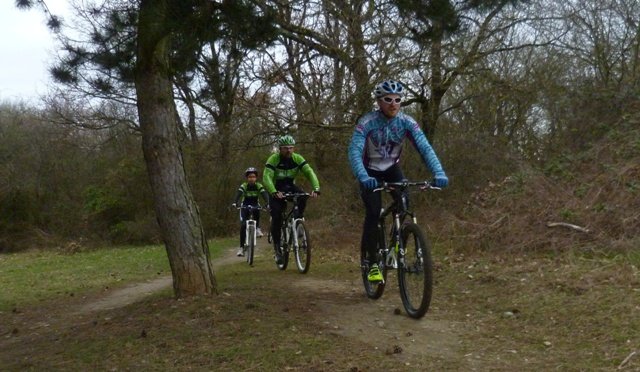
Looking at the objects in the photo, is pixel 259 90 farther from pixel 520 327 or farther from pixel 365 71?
pixel 520 327

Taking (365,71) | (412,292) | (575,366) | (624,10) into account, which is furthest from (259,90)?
(575,366)

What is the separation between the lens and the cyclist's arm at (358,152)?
5617 mm

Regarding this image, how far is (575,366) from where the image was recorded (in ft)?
13.3

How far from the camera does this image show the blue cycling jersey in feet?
18.8

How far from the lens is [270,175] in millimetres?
9102

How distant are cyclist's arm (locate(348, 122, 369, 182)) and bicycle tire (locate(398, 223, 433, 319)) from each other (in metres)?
0.63

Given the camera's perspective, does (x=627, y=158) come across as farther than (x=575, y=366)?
Yes

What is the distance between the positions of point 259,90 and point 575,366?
42.4ft

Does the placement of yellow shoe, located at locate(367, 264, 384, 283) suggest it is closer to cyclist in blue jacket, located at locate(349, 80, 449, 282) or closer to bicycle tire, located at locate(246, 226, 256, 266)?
cyclist in blue jacket, located at locate(349, 80, 449, 282)

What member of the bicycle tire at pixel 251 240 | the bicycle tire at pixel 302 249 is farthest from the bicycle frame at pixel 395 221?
the bicycle tire at pixel 251 240

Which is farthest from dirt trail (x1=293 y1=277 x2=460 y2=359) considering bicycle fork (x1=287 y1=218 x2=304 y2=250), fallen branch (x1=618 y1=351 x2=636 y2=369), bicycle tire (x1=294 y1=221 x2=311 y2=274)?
bicycle fork (x1=287 y1=218 x2=304 y2=250)

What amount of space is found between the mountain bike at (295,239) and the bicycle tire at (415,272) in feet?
10.5

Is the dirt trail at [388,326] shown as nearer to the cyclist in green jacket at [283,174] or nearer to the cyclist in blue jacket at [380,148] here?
the cyclist in blue jacket at [380,148]

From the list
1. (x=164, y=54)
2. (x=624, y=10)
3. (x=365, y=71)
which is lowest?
(x=164, y=54)
